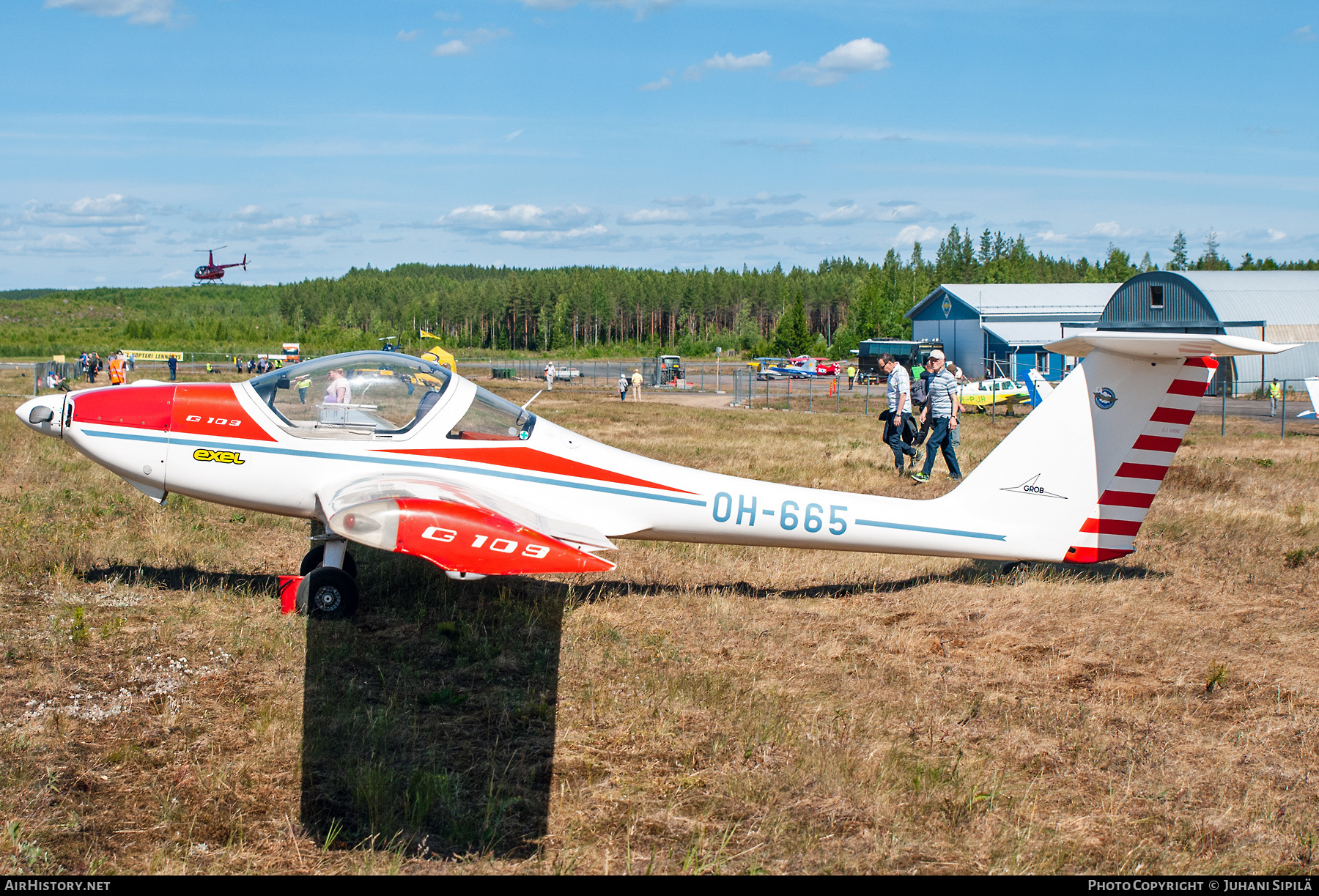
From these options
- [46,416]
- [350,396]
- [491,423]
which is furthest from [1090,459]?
[46,416]

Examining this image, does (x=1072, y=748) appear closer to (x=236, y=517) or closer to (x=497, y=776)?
(x=497, y=776)

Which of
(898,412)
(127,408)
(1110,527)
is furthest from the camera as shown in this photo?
(898,412)

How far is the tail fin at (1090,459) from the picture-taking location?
7.89m

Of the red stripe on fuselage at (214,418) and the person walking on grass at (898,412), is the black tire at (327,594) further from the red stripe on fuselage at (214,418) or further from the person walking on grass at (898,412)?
the person walking on grass at (898,412)

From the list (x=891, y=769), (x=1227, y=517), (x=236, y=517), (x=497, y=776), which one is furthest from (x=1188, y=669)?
(x=236, y=517)

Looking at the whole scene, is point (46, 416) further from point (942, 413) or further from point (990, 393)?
point (990, 393)

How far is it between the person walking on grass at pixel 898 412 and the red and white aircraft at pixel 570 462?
647cm

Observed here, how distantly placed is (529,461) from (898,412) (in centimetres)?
871

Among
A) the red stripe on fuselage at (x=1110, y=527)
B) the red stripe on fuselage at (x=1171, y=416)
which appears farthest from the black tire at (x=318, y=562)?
the red stripe on fuselage at (x=1171, y=416)

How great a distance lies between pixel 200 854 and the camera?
417 centimetres

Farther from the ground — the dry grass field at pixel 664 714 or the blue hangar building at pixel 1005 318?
the blue hangar building at pixel 1005 318

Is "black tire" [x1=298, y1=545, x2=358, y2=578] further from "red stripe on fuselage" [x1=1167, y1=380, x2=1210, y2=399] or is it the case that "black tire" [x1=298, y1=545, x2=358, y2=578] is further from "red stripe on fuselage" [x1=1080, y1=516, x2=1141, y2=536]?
"red stripe on fuselage" [x1=1167, y1=380, x2=1210, y2=399]

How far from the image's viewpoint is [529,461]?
783cm

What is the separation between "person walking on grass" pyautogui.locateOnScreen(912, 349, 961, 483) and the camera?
13961 mm
